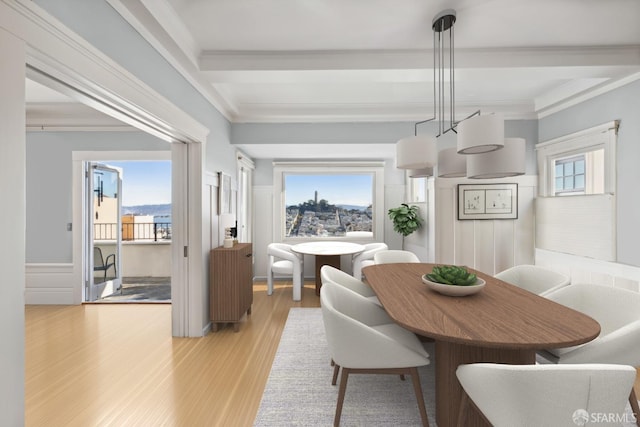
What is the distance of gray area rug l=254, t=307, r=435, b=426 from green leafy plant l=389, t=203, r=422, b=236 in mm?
2241

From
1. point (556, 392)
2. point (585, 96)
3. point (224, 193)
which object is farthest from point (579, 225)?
point (224, 193)

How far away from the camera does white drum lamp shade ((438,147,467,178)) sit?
2340 millimetres

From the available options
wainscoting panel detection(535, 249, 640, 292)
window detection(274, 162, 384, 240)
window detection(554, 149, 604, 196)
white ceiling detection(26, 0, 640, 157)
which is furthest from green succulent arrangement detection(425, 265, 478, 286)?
window detection(274, 162, 384, 240)

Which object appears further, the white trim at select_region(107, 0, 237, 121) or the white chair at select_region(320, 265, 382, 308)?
the white chair at select_region(320, 265, 382, 308)

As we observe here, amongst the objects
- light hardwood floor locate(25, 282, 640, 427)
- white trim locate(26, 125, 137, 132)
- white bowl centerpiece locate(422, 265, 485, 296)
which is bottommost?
light hardwood floor locate(25, 282, 640, 427)

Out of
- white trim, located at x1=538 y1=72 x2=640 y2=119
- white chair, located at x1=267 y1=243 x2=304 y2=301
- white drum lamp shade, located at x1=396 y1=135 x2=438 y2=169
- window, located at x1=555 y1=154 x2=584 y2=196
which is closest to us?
white drum lamp shade, located at x1=396 y1=135 x2=438 y2=169

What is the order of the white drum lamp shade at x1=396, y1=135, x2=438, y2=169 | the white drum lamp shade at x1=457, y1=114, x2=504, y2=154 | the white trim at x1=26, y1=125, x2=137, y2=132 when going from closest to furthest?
the white drum lamp shade at x1=457, y1=114, x2=504, y2=154 < the white drum lamp shade at x1=396, y1=135, x2=438, y2=169 < the white trim at x1=26, y1=125, x2=137, y2=132

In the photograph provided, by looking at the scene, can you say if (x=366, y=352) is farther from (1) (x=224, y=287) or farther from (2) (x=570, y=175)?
(2) (x=570, y=175)

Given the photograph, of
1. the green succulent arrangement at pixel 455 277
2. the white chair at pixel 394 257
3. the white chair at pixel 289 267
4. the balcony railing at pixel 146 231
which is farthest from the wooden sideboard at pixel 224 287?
the balcony railing at pixel 146 231

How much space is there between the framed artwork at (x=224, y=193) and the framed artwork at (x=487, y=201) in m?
3.07

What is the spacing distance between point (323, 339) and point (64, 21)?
288 cm

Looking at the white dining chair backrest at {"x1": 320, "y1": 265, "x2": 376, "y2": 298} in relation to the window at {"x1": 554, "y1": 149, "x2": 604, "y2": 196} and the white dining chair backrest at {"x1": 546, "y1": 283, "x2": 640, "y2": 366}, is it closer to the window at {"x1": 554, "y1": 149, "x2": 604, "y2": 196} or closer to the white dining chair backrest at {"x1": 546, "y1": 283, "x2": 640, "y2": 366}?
the white dining chair backrest at {"x1": 546, "y1": 283, "x2": 640, "y2": 366}

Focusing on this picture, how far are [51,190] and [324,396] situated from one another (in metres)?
4.35

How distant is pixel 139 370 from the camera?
7.64 feet
